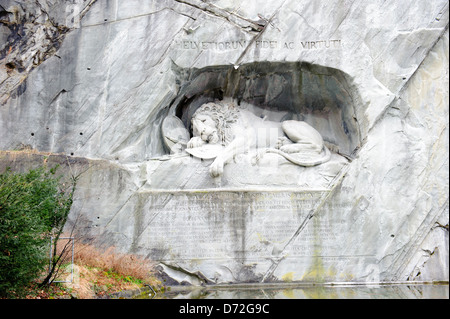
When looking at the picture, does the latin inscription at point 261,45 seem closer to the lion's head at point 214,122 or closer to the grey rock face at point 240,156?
the grey rock face at point 240,156

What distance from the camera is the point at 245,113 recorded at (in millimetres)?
11477

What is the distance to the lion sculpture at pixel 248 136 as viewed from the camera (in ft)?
35.3

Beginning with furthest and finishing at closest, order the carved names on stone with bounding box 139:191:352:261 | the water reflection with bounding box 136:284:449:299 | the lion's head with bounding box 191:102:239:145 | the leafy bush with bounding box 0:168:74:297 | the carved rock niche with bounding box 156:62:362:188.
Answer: the lion's head with bounding box 191:102:239:145 → the carved rock niche with bounding box 156:62:362:188 → the carved names on stone with bounding box 139:191:352:261 → the water reflection with bounding box 136:284:449:299 → the leafy bush with bounding box 0:168:74:297

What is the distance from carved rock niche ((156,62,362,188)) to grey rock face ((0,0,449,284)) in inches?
1.6

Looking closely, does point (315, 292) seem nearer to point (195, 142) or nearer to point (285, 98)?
point (195, 142)

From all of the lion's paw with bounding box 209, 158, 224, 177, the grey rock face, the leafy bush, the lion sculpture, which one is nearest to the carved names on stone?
the grey rock face

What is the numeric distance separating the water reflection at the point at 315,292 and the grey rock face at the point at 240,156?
0.44m

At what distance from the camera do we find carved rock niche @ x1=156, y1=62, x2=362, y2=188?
422 inches

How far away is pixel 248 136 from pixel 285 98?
1351 mm

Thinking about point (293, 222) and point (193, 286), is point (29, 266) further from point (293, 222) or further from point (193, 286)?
point (293, 222)

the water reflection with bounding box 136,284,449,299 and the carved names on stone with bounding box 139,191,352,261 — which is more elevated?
the carved names on stone with bounding box 139,191,352,261

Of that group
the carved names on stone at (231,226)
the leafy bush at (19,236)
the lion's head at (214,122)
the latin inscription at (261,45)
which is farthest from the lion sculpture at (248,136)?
the leafy bush at (19,236)

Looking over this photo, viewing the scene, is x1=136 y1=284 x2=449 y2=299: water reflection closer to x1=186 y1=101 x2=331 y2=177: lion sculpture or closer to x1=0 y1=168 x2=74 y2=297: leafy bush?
x1=0 y1=168 x2=74 y2=297: leafy bush

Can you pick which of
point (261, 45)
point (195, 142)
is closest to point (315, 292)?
point (195, 142)
